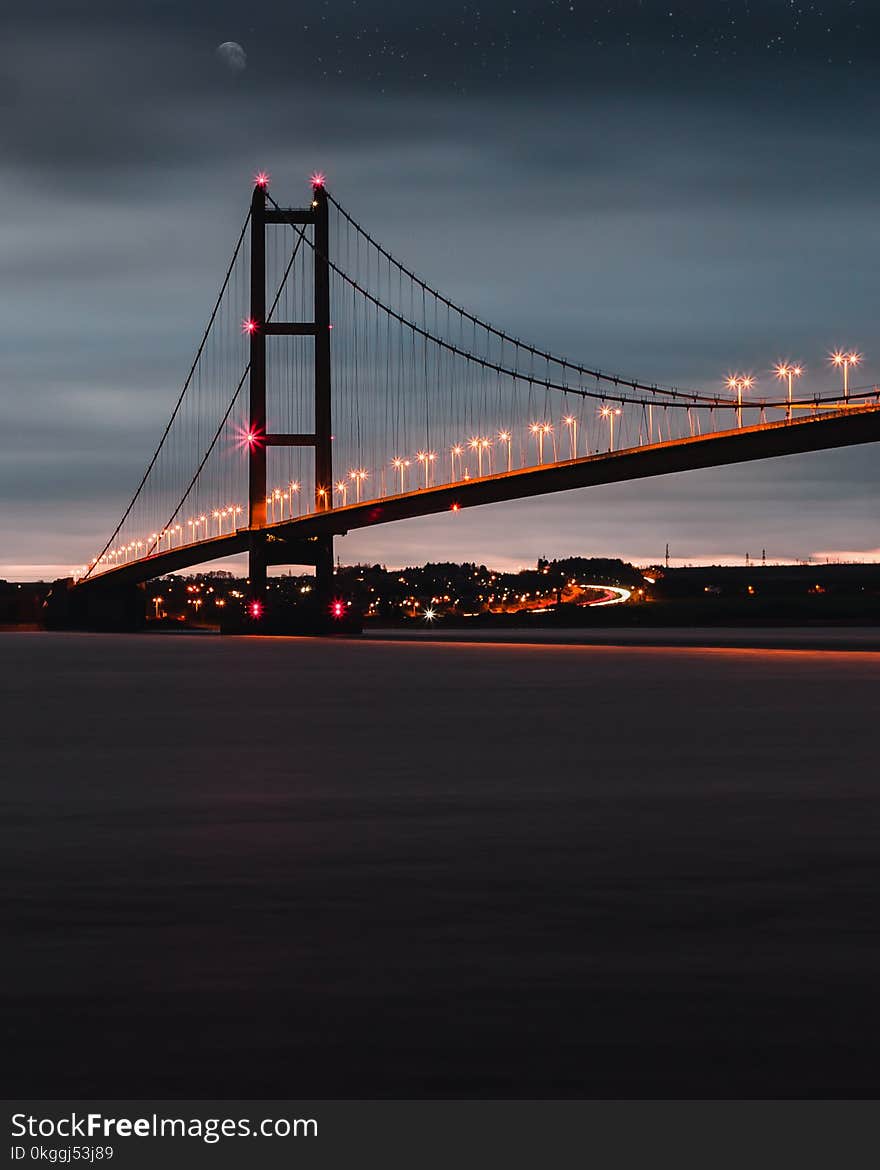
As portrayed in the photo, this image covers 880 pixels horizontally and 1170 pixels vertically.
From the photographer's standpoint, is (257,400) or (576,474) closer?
(576,474)

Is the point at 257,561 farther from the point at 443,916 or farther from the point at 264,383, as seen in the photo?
the point at 443,916

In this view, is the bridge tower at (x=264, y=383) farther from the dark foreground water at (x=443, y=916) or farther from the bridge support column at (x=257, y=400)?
the dark foreground water at (x=443, y=916)

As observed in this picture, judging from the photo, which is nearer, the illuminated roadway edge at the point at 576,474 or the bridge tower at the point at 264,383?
the illuminated roadway edge at the point at 576,474

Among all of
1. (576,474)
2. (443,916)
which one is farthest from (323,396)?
(443,916)

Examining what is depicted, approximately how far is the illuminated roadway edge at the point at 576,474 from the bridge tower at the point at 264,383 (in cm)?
118

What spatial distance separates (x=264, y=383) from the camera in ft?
323

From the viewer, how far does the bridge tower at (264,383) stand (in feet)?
299

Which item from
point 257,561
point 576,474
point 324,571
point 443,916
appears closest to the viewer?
point 443,916

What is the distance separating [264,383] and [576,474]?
1197 inches

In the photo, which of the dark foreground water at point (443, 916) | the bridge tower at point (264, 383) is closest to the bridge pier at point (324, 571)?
the bridge tower at point (264, 383)
